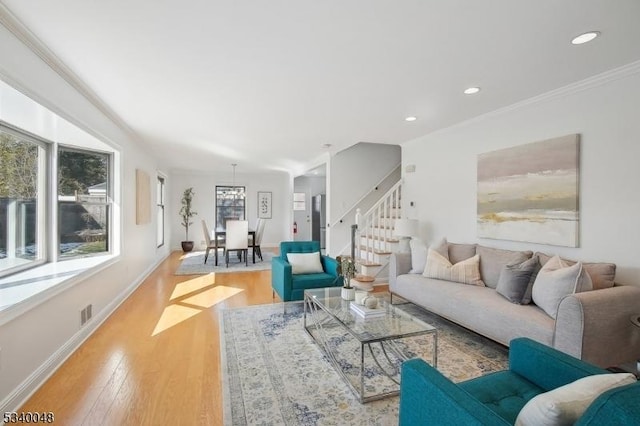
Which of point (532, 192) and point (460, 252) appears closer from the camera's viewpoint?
point (532, 192)

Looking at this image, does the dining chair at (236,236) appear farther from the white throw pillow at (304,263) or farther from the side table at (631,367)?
the side table at (631,367)

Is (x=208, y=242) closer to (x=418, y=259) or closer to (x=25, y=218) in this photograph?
(x=25, y=218)

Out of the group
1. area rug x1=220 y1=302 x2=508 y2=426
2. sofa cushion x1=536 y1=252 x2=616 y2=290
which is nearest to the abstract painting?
sofa cushion x1=536 y1=252 x2=616 y2=290

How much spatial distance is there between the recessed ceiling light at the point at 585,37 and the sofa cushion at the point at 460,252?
224 cm

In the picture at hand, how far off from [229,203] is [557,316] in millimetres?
9042

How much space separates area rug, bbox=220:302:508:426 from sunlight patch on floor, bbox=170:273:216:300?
137 cm

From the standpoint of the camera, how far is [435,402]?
3.87ft

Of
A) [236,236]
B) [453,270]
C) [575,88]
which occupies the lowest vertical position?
[453,270]

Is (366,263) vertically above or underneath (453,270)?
underneath

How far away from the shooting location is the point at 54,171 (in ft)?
10.8

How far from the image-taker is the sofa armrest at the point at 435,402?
3.39 ft

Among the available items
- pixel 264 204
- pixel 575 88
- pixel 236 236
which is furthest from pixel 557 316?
pixel 264 204

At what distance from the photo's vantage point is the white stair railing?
530cm

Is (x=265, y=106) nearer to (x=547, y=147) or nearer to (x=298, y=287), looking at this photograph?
(x=298, y=287)
